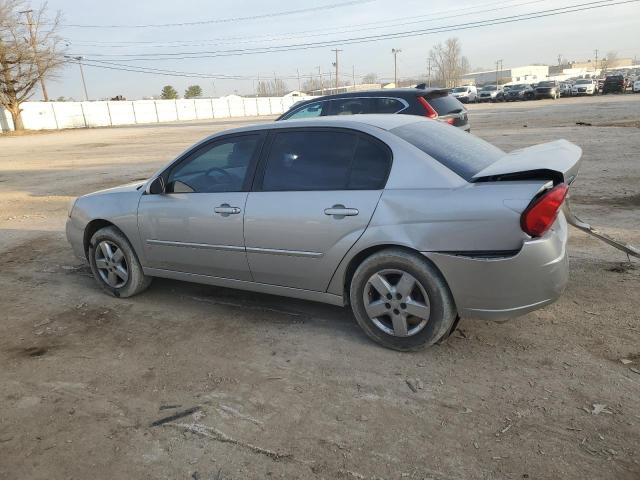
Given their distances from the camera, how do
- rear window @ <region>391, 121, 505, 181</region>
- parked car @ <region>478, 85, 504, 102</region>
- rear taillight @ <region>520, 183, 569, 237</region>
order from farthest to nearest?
parked car @ <region>478, 85, 504, 102</region> < rear window @ <region>391, 121, 505, 181</region> < rear taillight @ <region>520, 183, 569, 237</region>

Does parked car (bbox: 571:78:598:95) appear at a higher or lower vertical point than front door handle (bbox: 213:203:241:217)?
lower

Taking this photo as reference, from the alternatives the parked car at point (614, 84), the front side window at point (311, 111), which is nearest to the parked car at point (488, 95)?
the parked car at point (614, 84)

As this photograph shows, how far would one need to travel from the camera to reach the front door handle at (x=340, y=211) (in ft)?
11.8

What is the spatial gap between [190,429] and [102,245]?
2760 mm

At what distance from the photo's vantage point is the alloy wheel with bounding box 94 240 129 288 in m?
4.98

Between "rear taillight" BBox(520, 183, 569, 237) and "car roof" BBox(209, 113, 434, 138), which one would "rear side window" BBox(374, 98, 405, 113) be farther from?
"rear taillight" BBox(520, 183, 569, 237)

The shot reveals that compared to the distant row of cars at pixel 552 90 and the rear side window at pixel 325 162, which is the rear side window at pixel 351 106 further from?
the distant row of cars at pixel 552 90

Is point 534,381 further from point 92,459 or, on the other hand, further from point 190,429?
point 92,459

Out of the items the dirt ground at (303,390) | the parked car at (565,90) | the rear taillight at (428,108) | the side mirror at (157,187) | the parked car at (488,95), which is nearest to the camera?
the dirt ground at (303,390)

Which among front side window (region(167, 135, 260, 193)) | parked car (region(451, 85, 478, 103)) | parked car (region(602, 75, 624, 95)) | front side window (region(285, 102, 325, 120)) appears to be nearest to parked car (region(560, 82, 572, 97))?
parked car (region(602, 75, 624, 95))

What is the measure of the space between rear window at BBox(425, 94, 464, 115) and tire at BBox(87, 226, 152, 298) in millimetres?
6295

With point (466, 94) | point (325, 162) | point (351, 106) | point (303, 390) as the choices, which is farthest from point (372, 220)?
point (466, 94)

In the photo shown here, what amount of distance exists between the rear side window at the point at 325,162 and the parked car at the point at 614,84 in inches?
2146

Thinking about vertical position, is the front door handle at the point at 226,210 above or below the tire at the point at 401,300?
above
